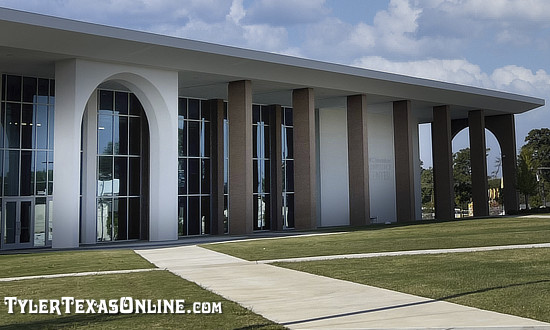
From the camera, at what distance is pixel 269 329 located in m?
8.30

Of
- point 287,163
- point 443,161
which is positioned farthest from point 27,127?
point 443,161

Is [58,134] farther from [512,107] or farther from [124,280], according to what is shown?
[512,107]

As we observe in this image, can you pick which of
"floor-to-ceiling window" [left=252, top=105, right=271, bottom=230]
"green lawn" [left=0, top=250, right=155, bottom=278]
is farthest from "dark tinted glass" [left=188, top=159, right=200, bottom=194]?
"green lawn" [left=0, top=250, right=155, bottom=278]

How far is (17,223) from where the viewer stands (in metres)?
31.1

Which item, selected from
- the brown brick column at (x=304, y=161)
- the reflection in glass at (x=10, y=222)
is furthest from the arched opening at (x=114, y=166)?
the brown brick column at (x=304, y=161)

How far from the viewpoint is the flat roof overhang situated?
25.8m

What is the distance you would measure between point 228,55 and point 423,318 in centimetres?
2393

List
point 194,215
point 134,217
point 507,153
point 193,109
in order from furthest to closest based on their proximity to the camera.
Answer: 1. point 507,153
2. point 193,109
3. point 194,215
4. point 134,217

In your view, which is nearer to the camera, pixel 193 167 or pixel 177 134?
pixel 177 134

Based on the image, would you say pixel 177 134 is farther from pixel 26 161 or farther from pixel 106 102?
pixel 26 161

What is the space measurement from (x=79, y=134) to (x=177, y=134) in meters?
5.02

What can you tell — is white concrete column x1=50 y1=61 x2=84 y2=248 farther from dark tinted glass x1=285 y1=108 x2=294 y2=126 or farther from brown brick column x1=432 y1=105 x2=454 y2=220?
brown brick column x1=432 y1=105 x2=454 y2=220

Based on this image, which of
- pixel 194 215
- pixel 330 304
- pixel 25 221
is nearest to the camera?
pixel 330 304

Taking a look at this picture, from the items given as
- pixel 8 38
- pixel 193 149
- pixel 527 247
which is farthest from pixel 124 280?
pixel 193 149
